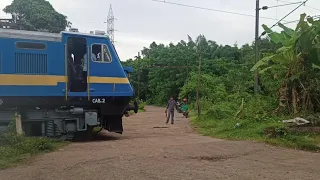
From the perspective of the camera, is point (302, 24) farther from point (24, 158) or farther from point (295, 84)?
point (24, 158)

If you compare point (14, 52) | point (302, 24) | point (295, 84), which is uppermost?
point (302, 24)

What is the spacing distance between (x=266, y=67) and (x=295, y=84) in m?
1.93

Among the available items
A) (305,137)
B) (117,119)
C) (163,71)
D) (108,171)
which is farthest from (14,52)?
(163,71)

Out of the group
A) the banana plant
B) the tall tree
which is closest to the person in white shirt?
the banana plant

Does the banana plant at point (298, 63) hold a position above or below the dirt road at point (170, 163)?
above

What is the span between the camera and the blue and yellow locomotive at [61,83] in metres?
11.0

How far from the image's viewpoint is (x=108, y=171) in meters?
6.60

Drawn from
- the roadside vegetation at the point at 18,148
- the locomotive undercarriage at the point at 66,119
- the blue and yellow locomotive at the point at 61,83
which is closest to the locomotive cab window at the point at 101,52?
the blue and yellow locomotive at the point at 61,83

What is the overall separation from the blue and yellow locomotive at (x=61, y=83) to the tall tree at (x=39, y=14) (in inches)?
528

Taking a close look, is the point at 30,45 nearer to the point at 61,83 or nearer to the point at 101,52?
the point at 61,83

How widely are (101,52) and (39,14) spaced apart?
1470cm

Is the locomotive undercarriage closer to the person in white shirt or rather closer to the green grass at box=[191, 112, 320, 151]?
the person in white shirt

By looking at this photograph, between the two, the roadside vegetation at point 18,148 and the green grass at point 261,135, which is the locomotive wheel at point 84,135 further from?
the green grass at point 261,135

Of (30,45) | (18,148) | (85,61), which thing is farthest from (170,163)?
(30,45)
